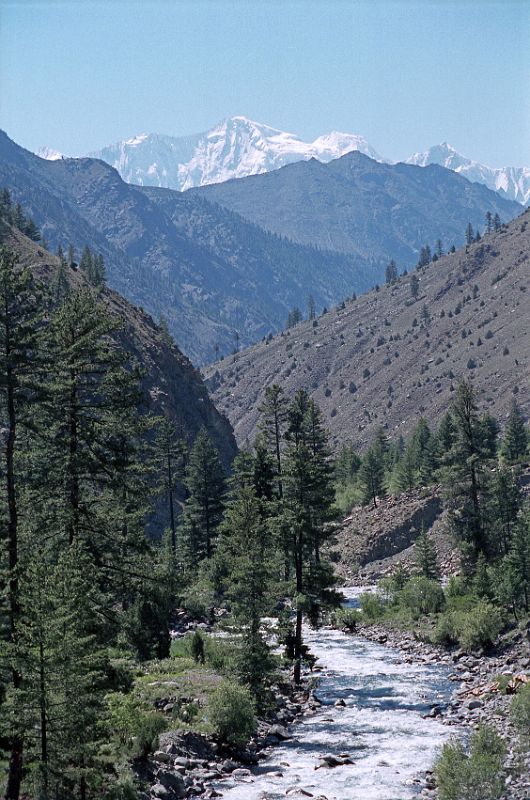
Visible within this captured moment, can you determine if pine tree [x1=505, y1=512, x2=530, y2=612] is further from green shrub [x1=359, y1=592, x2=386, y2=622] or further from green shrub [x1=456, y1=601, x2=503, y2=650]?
green shrub [x1=359, y1=592, x2=386, y2=622]

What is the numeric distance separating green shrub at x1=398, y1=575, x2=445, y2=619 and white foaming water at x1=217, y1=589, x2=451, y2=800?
8.76 m

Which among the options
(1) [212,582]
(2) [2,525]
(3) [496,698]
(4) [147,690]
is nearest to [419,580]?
(1) [212,582]

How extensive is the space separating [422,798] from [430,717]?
1089cm

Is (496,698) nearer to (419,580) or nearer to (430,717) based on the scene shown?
(430,717)

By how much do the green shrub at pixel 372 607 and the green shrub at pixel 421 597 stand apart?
1740 mm

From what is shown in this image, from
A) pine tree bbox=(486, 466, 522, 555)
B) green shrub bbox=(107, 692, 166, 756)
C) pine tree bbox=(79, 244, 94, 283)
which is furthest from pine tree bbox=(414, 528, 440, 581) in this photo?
pine tree bbox=(79, 244, 94, 283)

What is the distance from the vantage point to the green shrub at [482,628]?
1850 inches

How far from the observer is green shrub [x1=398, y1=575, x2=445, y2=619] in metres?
58.6

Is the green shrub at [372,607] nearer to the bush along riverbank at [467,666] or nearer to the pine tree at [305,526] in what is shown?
the bush along riverbank at [467,666]

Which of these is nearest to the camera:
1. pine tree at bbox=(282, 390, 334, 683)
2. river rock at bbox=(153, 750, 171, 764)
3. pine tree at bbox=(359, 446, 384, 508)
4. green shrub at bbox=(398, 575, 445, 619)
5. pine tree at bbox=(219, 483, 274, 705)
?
river rock at bbox=(153, 750, 171, 764)

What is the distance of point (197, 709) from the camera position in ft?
110

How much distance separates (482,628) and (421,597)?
43.3 ft

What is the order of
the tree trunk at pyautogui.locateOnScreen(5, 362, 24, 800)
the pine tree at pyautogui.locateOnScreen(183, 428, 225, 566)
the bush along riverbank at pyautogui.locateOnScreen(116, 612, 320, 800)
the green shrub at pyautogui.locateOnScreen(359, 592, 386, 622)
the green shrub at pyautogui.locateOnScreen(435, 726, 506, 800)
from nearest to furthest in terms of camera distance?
the tree trunk at pyautogui.locateOnScreen(5, 362, 24, 800) → the green shrub at pyautogui.locateOnScreen(435, 726, 506, 800) → the bush along riverbank at pyautogui.locateOnScreen(116, 612, 320, 800) → the green shrub at pyautogui.locateOnScreen(359, 592, 386, 622) → the pine tree at pyautogui.locateOnScreen(183, 428, 225, 566)

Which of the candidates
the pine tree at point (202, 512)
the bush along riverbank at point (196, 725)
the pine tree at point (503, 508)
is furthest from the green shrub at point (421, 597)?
the pine tree at point (202, 512)
